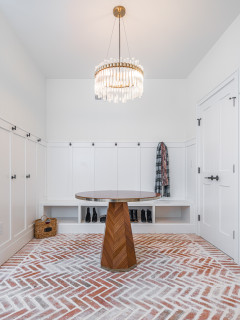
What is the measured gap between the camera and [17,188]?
3240 millimetres

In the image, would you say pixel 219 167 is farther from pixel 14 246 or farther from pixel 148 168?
pixel 14 246

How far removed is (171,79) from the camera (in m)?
4.79

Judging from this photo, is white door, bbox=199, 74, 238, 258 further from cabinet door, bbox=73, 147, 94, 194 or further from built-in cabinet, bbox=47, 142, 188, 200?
cabinet door, bbox=73, 147, 94, 194

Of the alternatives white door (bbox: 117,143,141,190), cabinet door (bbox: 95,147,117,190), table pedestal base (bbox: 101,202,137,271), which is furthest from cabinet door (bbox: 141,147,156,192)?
table pedestal base (bbox: 101,202,137,271)

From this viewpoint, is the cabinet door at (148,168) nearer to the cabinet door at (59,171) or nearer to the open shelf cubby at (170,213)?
the open shelf cubby at (170,213)

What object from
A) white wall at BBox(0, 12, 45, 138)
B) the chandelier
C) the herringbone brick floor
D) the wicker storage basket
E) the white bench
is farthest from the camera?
the white bench

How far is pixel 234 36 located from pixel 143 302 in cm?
318

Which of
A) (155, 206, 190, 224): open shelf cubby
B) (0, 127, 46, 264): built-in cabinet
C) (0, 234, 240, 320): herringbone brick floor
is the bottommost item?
(0, 234, 240, 320): herringbone brick floor

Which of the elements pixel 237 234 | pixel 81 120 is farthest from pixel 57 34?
pixel 237 234

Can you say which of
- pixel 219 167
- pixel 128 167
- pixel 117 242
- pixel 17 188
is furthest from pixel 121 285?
pixel 128 167

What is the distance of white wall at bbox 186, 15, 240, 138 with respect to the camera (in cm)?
291

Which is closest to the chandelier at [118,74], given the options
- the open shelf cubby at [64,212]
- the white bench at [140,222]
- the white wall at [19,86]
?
the white wall at [19,86]

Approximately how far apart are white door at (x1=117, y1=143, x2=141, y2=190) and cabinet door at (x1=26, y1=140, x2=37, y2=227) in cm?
164

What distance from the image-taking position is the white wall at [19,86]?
9.50 ft
